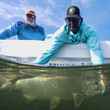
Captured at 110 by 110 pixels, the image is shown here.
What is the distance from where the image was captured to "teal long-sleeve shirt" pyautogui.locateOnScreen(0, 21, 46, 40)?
4020 mm

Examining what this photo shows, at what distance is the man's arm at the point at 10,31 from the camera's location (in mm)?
3983

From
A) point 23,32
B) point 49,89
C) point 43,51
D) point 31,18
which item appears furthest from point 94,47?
point 31,18

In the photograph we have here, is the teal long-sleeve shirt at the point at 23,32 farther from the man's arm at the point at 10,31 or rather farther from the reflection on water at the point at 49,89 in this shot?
the reflection on water at the point at 49,89

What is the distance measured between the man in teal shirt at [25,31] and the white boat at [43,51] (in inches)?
24.8

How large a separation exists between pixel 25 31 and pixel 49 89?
4.01 ft

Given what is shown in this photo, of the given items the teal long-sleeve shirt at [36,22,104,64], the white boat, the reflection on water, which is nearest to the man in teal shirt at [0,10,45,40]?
the white boat

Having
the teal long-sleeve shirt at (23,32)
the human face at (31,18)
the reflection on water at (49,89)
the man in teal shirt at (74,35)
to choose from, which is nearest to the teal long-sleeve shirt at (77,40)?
the man in teal shirt at (74,35)

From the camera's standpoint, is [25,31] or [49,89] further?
[25,31]

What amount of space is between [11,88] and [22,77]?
0.11 meters

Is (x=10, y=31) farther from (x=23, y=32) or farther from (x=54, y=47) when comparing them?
(x=54, y=47)

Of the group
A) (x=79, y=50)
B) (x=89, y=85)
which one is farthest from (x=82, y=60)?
(x=89, y=85)

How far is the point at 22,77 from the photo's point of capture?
3023 mm

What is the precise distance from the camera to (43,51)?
3295mm

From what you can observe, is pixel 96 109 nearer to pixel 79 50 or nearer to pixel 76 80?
pixel 76 80
